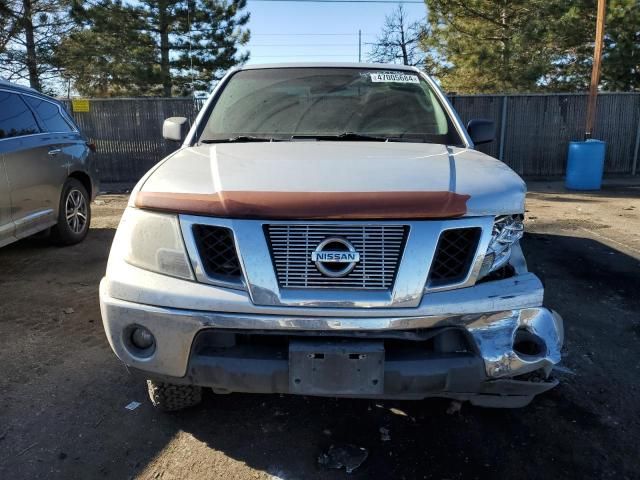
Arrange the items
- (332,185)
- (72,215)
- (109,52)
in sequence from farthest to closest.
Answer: (109,52), (72,215), (332,185)

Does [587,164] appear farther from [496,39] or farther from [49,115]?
[496,39]

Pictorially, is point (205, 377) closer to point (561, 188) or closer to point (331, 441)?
A: point (331, 441)

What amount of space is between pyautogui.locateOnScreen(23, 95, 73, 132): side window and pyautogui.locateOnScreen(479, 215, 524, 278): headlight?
16.7 ft

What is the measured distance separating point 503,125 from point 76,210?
34.5ft

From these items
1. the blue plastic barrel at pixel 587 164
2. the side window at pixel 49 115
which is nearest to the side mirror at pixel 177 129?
the side window at pixel 49 115

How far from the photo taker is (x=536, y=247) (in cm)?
616

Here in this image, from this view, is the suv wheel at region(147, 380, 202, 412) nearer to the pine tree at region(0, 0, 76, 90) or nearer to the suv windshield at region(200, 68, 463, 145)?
the suv windshield at region(200, 68, 463, 145)

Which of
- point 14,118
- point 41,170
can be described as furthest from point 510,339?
point 14,118

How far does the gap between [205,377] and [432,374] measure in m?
0.90

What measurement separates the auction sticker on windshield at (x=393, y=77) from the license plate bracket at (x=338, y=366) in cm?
229

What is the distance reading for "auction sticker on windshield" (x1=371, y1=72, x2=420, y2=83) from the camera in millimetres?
3691

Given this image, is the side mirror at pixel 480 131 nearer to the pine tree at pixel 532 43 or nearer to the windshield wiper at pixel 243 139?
the windshield wiper at pixel 243 139

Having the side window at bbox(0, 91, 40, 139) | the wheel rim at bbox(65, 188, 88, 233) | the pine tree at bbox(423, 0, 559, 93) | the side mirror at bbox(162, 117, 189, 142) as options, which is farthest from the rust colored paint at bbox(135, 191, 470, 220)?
the pine tree at bbox(423, 0, 559, 93)

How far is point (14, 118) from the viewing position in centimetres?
500
